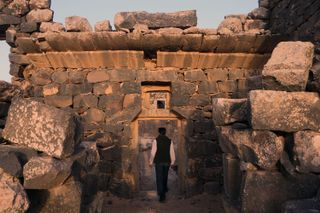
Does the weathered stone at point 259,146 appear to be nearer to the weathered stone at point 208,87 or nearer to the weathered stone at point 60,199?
the weathered stone at point 60,199

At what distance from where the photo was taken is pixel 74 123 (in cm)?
204

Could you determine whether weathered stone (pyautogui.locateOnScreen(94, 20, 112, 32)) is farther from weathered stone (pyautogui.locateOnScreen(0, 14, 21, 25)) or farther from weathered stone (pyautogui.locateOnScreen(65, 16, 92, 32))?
weathered stone (pyautogui.locateOnScreen(0, 14, 21, 25))

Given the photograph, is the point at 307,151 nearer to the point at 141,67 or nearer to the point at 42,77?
the point at 141,67

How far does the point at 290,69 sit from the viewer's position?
2.05 metres

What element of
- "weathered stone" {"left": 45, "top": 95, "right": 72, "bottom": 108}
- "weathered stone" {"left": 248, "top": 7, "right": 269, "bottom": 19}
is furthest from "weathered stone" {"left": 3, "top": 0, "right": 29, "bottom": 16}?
"weathered stone" {"left": 248, "top": 7, "right": 269, "bottom": 19}

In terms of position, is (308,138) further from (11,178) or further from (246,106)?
(11,178)

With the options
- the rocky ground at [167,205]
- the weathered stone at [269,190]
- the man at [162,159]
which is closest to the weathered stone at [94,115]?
the man at [162,159]

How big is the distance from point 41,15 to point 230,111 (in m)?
4.67

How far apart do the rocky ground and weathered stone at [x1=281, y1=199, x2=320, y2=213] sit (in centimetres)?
315

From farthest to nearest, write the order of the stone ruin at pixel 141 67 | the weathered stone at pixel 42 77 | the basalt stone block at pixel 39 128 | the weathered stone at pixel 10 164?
the weathered stone at pixel 42 77
the stone ruin at pixel 141 67
the basalt stone block at pixel 39 128
the weathered stone at pixel 10 164

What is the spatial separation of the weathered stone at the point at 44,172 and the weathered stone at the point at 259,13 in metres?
4.79

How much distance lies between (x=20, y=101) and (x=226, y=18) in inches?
170

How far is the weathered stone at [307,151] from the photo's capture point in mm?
1842

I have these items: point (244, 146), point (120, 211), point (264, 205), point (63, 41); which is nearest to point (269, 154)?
point (244, 146)
